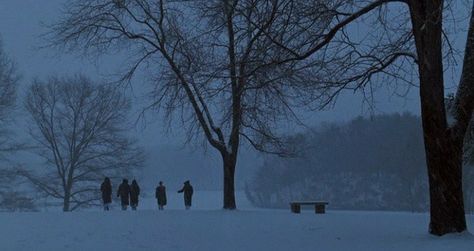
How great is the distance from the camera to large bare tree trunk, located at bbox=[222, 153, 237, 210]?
24375mm

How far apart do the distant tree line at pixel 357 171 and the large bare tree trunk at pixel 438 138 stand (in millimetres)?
56627

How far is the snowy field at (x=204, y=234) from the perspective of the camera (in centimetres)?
1233

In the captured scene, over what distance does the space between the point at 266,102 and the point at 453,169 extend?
11.2m

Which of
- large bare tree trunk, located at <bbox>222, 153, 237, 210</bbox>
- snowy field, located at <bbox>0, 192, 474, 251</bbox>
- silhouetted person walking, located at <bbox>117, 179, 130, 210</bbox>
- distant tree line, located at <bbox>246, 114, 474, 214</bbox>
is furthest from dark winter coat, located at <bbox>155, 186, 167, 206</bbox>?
distant tree line, located at <bbox>246, 114, 474, 214</bbox>

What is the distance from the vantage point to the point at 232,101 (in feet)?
74.7

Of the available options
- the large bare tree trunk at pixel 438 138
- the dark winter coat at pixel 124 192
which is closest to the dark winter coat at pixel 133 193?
the dark winter coat at pixel 124 192

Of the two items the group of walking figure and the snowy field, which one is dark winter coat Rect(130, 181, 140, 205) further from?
the snowy field

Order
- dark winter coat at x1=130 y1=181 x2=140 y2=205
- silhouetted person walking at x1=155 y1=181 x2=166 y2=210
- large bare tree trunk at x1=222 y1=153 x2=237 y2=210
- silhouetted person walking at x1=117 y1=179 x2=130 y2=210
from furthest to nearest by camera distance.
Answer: silhouetted person walking at x1=155 y1=181 x2=166 y2=210 < silhouetted person walking at x1=117 y1=179 x2=130 y2=210 < dark winter coat at x1=130 y1=181 x2=140 y2=205 < large bare tree trunk at x1=222 y1=153 x2=237 y2=210

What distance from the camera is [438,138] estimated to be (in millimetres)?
12102

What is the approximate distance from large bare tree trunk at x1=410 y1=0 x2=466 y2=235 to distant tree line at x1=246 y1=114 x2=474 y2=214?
56.6 meters

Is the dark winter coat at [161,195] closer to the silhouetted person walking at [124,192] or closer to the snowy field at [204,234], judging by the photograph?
the silhouetted person walking at [124,192]

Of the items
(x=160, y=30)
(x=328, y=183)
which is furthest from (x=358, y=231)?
(x=328, y=183)

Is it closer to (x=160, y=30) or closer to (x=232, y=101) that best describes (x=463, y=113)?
(x=232, y=101)

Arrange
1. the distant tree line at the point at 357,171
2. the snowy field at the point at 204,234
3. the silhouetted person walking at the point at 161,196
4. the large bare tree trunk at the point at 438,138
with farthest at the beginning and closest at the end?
the distant tree line at the point at 357,171 → the silhouetted person walking at the point at 161,196 → the snowy field at the point at 204,234 → the large bare tree trunk at the point at 438,138
